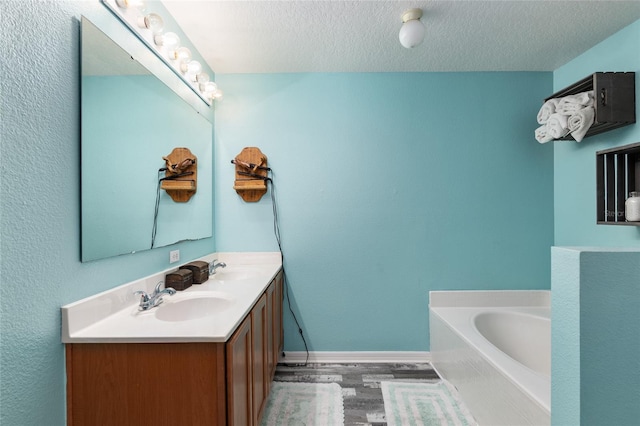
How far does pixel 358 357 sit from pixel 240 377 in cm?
143

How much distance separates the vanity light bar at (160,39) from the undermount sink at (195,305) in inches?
52.5

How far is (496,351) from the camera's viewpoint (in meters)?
1.62

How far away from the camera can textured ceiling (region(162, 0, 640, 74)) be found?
5.37 feet

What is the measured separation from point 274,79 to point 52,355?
2.17m

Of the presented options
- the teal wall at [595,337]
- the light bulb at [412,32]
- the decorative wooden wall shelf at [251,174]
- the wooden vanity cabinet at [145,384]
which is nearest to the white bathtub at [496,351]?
the teal wall at [595,337]

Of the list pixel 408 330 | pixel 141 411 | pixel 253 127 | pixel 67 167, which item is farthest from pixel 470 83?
pixel 141 411

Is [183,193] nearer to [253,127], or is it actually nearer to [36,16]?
[253,127]

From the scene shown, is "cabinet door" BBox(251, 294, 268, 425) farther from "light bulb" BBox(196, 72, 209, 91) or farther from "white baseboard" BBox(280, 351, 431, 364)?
"light bulb" BBox(196, 72, 209, 91)

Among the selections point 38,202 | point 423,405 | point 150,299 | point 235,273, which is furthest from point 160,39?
point 423,405

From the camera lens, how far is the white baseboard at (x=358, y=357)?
7.59 feet

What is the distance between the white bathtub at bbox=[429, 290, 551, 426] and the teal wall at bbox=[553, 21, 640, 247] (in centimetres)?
61

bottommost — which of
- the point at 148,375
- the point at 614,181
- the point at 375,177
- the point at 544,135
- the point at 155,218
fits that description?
the point at 148,375

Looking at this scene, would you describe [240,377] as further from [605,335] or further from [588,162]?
[588,162]

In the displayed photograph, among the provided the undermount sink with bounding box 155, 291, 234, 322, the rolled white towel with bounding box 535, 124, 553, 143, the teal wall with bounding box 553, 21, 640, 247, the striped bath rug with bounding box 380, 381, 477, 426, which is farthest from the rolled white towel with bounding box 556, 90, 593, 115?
the undermount sink with bounding box 155, 291, 234, 322
